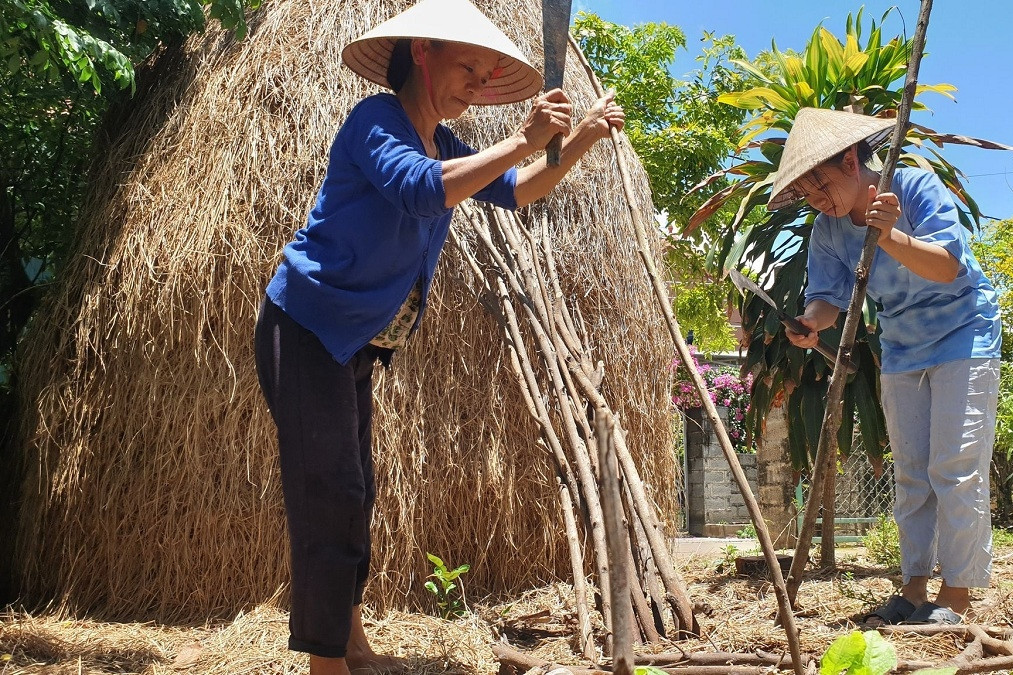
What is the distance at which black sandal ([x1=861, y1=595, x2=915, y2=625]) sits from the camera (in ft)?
8.56

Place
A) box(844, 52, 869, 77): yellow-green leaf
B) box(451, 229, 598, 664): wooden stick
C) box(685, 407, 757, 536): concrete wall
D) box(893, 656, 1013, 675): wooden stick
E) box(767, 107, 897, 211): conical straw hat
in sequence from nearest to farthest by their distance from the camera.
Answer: box(893, 656, 1013, 675): wooden stick < box(451, 229, 598, 664): wooden stick < box(767, 107, 897, 211): conical straw hat < box(844, 52, 869, 77): yellow-green leaf < box(685, 407, 757, 536): concrete wall

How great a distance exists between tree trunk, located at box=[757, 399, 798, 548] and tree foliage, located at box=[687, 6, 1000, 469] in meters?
2.47

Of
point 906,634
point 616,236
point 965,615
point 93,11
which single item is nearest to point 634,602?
point 906,634

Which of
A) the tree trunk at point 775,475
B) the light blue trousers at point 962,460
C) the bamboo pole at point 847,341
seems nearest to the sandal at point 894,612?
the light blue trousers at point 962,460

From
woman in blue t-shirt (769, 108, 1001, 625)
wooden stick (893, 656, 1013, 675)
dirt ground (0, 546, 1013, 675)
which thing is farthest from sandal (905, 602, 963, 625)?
wooden stick (893, 656, 1013, 675)

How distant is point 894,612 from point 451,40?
207cm

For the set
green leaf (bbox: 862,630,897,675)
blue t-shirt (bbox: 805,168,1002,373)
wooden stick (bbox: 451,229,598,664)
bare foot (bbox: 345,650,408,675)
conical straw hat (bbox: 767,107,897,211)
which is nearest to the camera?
green leaf (bbox: 862,630,897,675)

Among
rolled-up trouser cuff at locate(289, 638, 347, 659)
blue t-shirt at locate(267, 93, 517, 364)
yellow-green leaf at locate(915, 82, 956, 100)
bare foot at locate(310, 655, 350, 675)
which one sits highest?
yellow-green leaf at locate(915, 82, 956, 100)

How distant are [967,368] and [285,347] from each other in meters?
1.91

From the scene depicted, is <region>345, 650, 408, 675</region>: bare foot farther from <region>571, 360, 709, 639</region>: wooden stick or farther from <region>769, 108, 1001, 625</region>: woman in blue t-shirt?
<region>769, 108, 1001, 625</region>: woman in blue t-shirt

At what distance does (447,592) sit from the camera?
285 centimetres

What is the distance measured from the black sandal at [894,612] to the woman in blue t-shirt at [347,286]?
5.25 ft

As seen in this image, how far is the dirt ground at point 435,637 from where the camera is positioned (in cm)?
231

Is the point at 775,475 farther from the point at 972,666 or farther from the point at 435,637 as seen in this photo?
the point at 972,666
